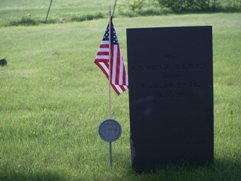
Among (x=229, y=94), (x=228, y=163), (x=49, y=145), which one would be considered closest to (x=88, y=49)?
(x=229, y=94)

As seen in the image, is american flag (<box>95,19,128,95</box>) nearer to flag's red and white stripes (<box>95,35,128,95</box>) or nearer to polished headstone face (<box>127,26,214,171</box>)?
flag's red and white stripes (<box>95,35,128,95</box>)

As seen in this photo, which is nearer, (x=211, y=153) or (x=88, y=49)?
(x=211, y=153)

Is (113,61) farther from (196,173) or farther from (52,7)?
(52,7)

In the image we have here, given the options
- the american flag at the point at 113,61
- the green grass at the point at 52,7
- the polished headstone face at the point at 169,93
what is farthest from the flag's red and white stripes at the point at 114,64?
the green grass at the point at 52,7

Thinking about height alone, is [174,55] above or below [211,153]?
above

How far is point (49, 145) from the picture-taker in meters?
6.76

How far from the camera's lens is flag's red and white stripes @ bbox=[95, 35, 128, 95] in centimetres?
620

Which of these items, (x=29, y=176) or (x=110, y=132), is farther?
(x=110, y=132)

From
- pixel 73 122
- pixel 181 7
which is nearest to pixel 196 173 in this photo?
pixel 73 122

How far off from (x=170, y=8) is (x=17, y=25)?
12620mm

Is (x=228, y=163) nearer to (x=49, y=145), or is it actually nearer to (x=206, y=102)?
(x=206, y=102)

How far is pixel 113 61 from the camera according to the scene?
20.4 ft

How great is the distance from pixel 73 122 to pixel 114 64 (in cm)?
194

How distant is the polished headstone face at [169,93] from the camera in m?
5.48
